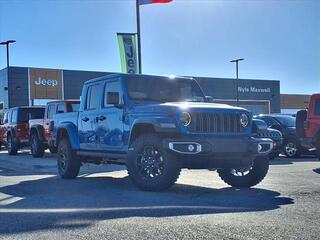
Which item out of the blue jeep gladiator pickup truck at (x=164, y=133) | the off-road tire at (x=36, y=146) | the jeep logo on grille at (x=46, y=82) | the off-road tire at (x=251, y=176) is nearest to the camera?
the blue jeep gladiator pickup truck at (x=164, y=133)

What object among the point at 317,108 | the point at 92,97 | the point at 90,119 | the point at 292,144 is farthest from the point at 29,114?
the point at 317,108

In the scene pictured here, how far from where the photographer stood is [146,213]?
22.5 ft

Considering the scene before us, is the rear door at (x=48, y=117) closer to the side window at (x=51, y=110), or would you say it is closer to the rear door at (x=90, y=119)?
the side window at (x=51, y=110)

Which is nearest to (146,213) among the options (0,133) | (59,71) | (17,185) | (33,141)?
(17,185)

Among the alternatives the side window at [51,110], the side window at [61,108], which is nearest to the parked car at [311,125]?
the side window at [61,108]

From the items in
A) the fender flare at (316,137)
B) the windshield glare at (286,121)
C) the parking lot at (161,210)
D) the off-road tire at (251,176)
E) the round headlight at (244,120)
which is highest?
the round headlight at (244,120)

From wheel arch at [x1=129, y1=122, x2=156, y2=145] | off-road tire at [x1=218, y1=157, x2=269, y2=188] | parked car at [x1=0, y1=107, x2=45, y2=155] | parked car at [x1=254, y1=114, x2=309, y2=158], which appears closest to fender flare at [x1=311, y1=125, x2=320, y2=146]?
parked car at [x1=254, y1=114, x2=309, y2=158]

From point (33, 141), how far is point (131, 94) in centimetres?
1117

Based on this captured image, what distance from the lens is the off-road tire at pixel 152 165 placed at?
845 cm

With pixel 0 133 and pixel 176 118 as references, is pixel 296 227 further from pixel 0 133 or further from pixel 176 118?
pixel 0 133

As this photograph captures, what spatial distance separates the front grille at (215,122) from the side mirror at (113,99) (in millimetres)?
1773

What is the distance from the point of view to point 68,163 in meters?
11.6

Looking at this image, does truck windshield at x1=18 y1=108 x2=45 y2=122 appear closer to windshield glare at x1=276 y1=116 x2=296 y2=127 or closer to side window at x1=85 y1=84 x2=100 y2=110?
windshield glare at x1=276 y1=116 x2=296 y2=127

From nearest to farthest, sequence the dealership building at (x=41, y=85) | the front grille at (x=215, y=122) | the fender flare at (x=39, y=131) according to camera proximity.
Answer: the front grille at (x=215, y=122) < the fender flare at (x=39, y=131) < the dealership building at (x=41, y=85)
